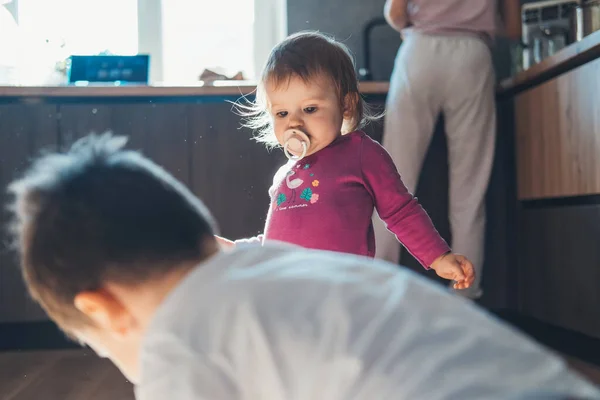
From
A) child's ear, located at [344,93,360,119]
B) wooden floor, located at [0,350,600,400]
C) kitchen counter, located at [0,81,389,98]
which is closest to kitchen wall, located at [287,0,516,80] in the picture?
kitchen counter, located at [0,81,389,98]

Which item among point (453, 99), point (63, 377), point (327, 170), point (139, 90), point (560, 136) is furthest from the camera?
point (139, 90)

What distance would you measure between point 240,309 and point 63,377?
1.53 m

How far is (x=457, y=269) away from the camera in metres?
1.29

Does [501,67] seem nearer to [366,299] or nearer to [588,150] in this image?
[588,150]

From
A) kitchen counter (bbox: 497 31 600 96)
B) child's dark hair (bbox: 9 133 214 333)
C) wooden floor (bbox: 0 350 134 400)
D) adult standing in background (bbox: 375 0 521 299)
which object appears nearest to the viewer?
child's dark hair (bbox: 9 133 214 333)

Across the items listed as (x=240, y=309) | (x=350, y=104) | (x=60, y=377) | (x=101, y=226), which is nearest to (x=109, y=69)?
(x=60, y=377)

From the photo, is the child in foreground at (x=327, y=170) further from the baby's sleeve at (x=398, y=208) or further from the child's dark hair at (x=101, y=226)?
the child's dark hair at (x=101, y=226)

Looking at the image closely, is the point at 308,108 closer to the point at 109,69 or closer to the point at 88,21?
the point at 109,69

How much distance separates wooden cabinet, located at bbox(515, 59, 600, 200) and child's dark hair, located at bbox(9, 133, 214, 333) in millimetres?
1469

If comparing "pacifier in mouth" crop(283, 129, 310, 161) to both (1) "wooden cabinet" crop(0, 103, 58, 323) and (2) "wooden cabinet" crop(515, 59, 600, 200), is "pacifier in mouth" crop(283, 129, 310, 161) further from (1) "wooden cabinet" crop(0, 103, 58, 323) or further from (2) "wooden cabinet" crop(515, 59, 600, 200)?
(1) "wooden cabinet" crop(0, 103, 58, 323)

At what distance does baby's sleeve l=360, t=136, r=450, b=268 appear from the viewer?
1.35 m

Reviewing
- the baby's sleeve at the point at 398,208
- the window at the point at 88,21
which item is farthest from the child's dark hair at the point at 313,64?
the window at the point at 88,21

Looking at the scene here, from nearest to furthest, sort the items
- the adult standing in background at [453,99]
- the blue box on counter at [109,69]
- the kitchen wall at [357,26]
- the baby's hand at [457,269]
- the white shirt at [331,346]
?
the white shirt at [331,346] → the baby's hand at [457,269] → the adult standing in background at [453,99] → the blue box on counter at [109,69] → the kitchen wall at [357,26]

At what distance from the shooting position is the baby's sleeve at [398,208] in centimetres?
135
